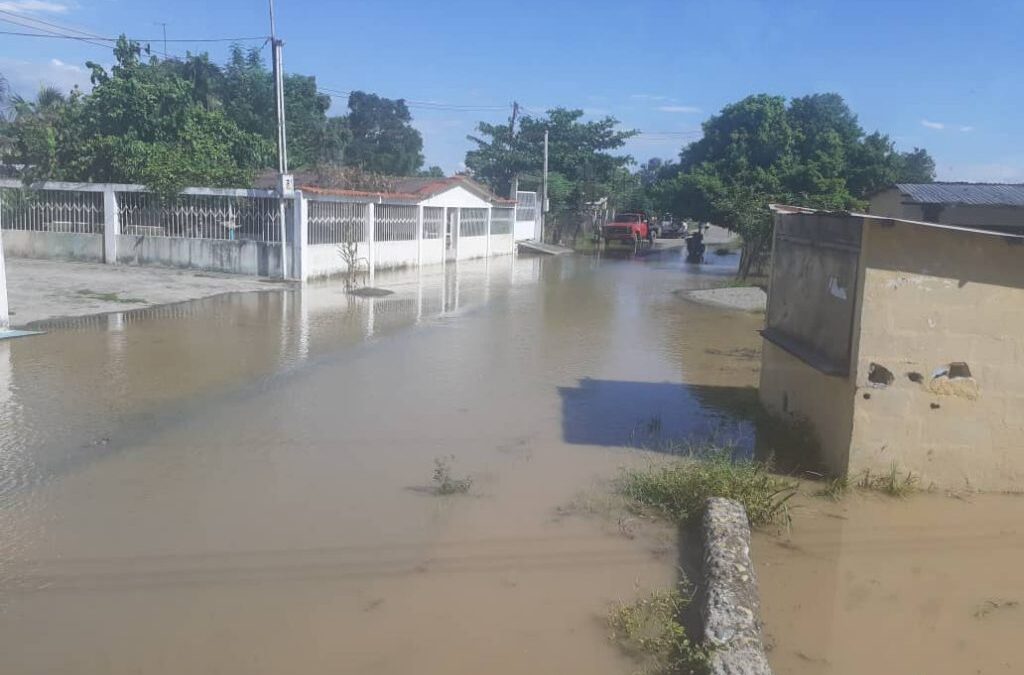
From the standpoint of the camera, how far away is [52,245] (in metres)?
21.4

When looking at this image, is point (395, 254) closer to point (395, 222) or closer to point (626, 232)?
point (395, 222)

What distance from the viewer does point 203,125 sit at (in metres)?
23.0

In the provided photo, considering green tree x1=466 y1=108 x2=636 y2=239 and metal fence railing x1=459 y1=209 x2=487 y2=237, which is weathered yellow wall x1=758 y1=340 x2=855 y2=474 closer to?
metal fence railing x1=459 y1=209 x2=487 y2=237

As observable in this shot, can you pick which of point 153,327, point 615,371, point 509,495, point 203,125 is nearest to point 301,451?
point 509,495

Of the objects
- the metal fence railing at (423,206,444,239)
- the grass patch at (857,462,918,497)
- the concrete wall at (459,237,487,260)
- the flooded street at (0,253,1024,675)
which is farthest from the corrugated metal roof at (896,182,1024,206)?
the concrete wall at (459,237,487,260)

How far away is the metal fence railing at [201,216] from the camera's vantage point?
1998 cm

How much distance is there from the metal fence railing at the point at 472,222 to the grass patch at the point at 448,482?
24.8 metres

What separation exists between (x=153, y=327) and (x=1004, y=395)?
454 inches

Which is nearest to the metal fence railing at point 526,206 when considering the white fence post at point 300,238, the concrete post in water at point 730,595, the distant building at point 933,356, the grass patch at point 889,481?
the white fence post at point 300,238

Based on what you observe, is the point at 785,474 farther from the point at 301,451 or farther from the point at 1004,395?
the point at 301,451

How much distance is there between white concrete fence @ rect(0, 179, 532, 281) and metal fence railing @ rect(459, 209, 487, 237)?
27.3ft

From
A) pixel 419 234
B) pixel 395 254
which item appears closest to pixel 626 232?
pixel 419 234

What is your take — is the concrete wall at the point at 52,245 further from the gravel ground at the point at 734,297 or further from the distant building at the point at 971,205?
the distant building at the point at 971,205

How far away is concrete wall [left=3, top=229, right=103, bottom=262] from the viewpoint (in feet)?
69.0
